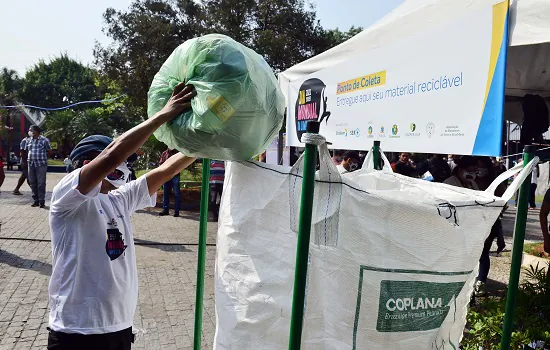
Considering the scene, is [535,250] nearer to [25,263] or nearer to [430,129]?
[430,129]

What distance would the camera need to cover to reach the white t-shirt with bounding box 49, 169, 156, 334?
2.14 m

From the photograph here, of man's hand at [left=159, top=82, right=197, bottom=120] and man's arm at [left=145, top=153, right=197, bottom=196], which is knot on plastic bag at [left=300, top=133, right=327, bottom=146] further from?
Result: man's arm at [left=145, top=153, right=197, bottom=196]

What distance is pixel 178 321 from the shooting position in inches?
178

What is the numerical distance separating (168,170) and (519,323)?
2.70 meters

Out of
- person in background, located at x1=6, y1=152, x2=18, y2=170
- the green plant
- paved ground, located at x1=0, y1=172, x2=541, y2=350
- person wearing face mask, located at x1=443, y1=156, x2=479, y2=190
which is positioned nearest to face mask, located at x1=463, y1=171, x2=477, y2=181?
person wearing face mask, located at x1=443, y1=156, x2=479, y2=190

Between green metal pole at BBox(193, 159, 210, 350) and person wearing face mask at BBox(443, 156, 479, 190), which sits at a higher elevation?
person wearing face mask at BBox(443, 156, 479, 190)

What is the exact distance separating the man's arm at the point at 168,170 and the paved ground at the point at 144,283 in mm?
2048

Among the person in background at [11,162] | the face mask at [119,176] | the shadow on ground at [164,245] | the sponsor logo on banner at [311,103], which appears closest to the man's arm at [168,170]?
the face mask at [119,176]

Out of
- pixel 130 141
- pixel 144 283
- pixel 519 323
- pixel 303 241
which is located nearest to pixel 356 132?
pixel 519 323

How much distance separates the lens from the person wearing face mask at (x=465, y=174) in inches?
200

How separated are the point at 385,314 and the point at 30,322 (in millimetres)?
3960

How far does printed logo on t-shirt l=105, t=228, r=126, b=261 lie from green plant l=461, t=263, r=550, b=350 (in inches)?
94.1

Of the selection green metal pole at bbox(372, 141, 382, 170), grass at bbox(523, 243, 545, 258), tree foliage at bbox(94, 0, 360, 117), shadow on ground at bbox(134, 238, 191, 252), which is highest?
tree foliage at bbox(94, 0, 360, 117)

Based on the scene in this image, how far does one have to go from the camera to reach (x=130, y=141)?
1864 millimetres
